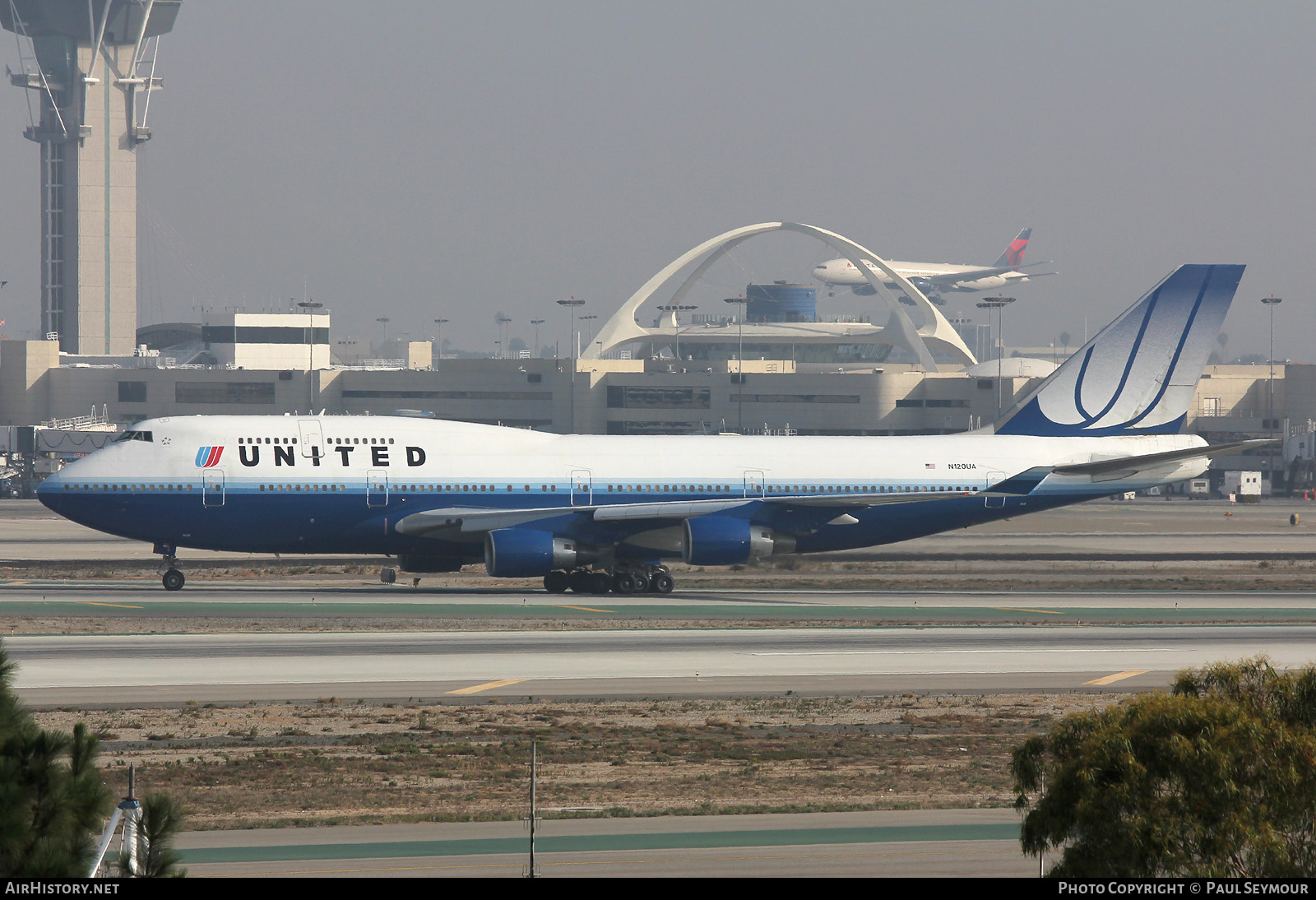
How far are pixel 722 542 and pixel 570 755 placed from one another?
22.0 metres

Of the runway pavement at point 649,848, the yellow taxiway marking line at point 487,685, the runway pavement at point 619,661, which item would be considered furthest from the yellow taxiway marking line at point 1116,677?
the yellow taxiway marking line at point 487,685

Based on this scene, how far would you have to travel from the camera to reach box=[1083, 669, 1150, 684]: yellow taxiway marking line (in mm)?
30375

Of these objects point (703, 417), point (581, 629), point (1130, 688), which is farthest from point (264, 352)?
point (1130, 688)

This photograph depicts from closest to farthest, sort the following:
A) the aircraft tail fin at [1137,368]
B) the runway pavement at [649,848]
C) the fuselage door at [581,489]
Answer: the runway pavement at [649,848] → the fuselage door at [581,489] → the aircraft tail fin at [1137,368]

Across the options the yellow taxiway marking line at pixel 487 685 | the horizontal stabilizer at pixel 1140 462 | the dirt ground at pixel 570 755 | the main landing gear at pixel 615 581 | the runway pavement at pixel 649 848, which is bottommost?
the runway pavement at pixel 649 848

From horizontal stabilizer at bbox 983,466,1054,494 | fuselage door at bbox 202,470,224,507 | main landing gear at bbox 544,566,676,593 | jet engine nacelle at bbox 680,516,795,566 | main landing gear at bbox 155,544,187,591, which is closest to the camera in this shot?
fuselage door at bbox 202,470,224,507

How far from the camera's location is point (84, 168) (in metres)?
186

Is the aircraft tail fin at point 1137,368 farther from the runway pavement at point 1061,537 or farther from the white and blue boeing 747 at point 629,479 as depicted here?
the runway pavement at point 1061,537

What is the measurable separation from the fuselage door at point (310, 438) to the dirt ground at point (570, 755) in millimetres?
18299

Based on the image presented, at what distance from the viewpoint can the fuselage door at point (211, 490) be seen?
4372 cm

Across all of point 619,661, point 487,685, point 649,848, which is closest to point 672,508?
point 619,661

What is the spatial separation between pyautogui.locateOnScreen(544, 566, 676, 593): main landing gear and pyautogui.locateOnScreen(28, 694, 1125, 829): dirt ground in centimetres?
1859

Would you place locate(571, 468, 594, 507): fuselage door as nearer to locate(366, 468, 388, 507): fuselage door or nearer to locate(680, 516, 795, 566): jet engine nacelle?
locate(680, 516, 795, 566): jet engine nacelle

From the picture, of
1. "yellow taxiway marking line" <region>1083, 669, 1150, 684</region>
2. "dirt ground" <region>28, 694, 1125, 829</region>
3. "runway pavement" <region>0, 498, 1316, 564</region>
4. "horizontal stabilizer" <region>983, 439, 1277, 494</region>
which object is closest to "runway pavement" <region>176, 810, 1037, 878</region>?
"dirt ground" <region>28, 694, 1125, 829</region>
